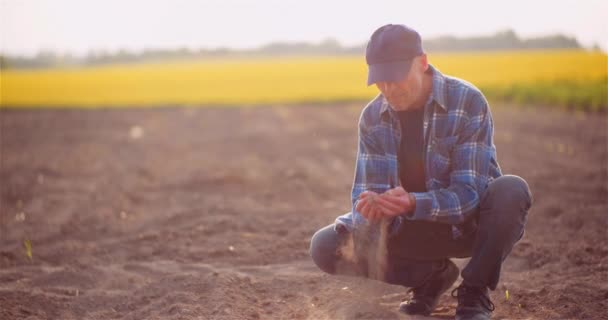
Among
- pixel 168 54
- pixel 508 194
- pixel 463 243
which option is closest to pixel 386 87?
pixel 508 194

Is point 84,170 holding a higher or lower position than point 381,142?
lower

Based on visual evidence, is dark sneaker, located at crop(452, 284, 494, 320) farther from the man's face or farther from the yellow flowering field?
the yellow flowering field

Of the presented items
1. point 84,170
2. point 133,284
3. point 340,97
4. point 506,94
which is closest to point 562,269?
point 133,284

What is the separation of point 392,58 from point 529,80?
20349 millimetres

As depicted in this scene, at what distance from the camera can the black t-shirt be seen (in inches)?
142

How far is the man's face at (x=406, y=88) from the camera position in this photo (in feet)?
11.1

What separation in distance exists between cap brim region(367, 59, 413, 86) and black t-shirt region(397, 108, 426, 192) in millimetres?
332

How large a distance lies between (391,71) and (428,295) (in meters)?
1.18

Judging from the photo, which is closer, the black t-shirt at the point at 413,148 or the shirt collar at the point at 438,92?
the shirt collar at the point at 438,92

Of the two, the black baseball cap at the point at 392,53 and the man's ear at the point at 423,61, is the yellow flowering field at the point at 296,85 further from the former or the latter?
the black baseball cap at the point at 392,53

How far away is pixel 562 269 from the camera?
4457mm

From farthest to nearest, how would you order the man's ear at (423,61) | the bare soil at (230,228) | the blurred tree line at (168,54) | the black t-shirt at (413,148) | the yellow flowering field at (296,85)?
1. the blurred tree line at (168,54)
2. the yellow flowering field at (296,85)
3. the bare soil at (230,228)
4. the black t-shirt at (413,148)
5. the man's ear at (423,61)

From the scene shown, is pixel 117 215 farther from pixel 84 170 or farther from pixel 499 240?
pixel 499 240

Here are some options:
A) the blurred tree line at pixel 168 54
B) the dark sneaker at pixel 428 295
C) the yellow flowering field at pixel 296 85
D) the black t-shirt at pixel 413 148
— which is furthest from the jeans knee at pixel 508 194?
the blurred tree line at pixel 168 54
